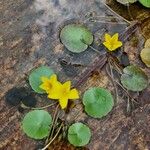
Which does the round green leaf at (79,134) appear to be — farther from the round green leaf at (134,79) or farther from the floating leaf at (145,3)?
the floating leaf at (145,3)

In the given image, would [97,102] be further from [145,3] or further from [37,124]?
[145,3]

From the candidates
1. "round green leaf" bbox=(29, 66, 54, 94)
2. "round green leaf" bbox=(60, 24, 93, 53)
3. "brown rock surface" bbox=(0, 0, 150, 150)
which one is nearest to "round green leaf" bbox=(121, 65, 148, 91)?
"brown rock surface" bbox=(0, 0, 150, 150)

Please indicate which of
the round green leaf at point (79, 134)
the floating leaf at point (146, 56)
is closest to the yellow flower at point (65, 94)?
the round green leaf at point (79, 134)

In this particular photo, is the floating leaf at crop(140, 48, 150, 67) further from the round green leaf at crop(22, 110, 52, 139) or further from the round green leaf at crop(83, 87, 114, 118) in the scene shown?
the round green leaf at crop(22, 110, 52, 139)

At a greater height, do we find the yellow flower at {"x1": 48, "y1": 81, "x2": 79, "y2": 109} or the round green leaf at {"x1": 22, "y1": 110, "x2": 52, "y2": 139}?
the yellow flower at {"x1": 48, "y1": 81, "x2": 79, "y2": 109}

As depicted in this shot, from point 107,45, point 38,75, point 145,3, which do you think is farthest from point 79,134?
point 145,3

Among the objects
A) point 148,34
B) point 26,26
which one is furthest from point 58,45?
point 148,34
